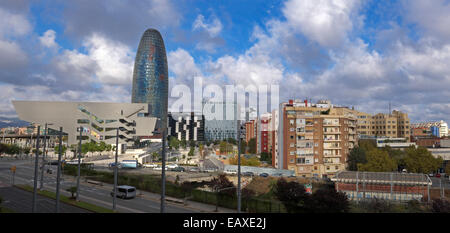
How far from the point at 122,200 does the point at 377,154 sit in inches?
1483

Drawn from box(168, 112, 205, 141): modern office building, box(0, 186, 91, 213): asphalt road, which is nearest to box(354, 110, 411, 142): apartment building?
box(168, 112, 205, 141): modern office building

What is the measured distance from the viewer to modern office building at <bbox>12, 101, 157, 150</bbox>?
6869 centimetres

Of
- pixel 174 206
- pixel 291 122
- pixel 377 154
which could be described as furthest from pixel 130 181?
pixel 377 154

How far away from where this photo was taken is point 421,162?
43.7 m

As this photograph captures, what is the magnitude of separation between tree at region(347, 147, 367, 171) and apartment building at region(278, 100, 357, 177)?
4.40 feet

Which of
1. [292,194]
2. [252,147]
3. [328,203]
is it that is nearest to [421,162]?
[292,194]

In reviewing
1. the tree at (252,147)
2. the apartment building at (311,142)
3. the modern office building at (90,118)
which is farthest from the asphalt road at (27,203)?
the tree at (252,147)

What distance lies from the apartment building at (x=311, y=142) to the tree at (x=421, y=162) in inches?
393

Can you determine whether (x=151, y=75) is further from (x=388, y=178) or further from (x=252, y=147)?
(x=388, y=178)

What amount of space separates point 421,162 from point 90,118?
73479mm

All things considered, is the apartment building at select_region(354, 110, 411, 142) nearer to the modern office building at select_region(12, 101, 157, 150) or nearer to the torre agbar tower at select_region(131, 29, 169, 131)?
the modern office building at select_region(12, 101, 157, 150)

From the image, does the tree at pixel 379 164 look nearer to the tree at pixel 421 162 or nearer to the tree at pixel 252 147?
the tree at pixel 421 162
